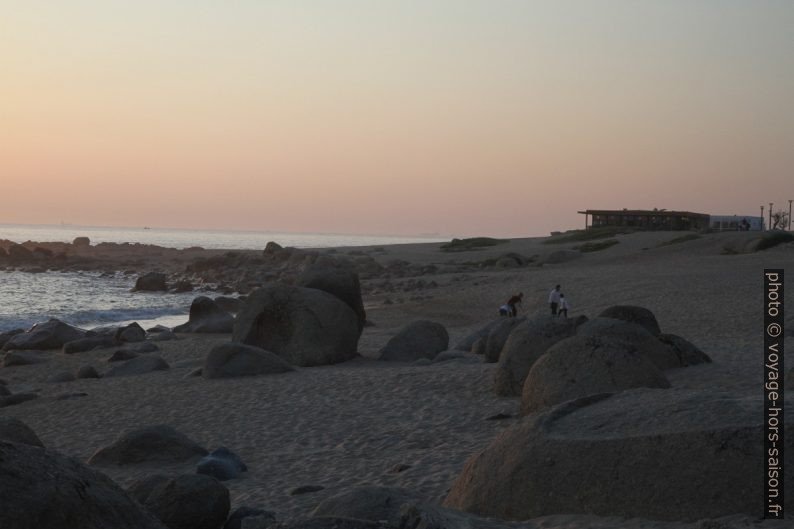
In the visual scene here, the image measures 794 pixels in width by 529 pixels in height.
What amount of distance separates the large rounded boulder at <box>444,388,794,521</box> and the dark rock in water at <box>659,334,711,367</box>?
7.15m

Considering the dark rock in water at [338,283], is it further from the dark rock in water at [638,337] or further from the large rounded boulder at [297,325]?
the dark rock in water at [638,337]

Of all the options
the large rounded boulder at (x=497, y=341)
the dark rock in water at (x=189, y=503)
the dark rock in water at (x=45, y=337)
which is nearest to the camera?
the dark rock in water at (x=189, y=503)

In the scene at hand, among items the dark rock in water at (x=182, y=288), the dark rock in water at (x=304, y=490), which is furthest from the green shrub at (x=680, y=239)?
the dark rock in water at (x=304, y=490)

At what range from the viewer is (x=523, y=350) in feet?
47.2

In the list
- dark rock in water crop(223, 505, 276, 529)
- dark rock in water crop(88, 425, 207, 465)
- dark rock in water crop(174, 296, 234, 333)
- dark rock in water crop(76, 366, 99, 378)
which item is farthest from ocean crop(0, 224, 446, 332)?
dark rock in water crop(223, 505, 276, 529)

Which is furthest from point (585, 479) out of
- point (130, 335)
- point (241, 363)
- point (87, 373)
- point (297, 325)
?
point (130, 335)

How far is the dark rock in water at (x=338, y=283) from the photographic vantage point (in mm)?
21562

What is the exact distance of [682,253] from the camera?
4888cm

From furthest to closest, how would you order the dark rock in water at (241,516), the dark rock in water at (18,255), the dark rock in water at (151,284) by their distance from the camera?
the dark rock in water at (18,255) < the dark rock in water at (151,284) < the dark rock in water at (241,516)

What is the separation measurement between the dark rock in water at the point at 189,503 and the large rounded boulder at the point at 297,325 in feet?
37.4

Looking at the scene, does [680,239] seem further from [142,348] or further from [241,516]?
[241,516]

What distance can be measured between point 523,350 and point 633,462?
7.18 meters

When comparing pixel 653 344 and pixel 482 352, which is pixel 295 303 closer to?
pixel 482 352

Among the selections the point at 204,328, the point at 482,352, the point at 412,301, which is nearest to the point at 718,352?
the point at 482,352
